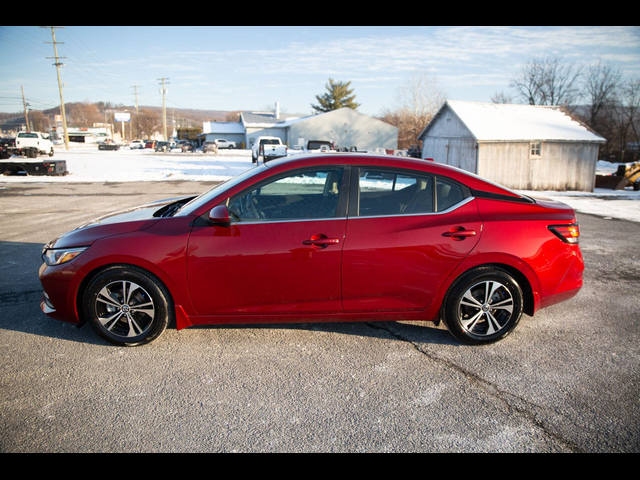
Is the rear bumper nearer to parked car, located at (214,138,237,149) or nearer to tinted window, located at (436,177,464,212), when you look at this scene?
tinted window, located at (436,177,464,212)

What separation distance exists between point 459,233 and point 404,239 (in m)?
0.48

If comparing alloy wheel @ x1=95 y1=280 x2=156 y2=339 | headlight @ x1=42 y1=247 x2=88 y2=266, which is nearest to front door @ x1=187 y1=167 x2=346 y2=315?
alloy wheel @ x1=95 y1=280 x2=156 y2=339

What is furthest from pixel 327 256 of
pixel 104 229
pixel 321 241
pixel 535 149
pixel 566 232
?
pixel 535 149

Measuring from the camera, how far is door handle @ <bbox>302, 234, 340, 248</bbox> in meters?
3.57

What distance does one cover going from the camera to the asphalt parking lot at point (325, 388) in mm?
2645

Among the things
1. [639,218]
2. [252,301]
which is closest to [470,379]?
[252,301]

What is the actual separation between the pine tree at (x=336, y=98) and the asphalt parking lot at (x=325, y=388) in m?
75.7

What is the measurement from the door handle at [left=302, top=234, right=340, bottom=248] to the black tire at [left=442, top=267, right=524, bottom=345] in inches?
44.8

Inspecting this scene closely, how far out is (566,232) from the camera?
3904mm

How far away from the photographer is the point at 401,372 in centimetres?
342

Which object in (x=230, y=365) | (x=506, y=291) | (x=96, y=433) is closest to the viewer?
(x=96, y=433)
